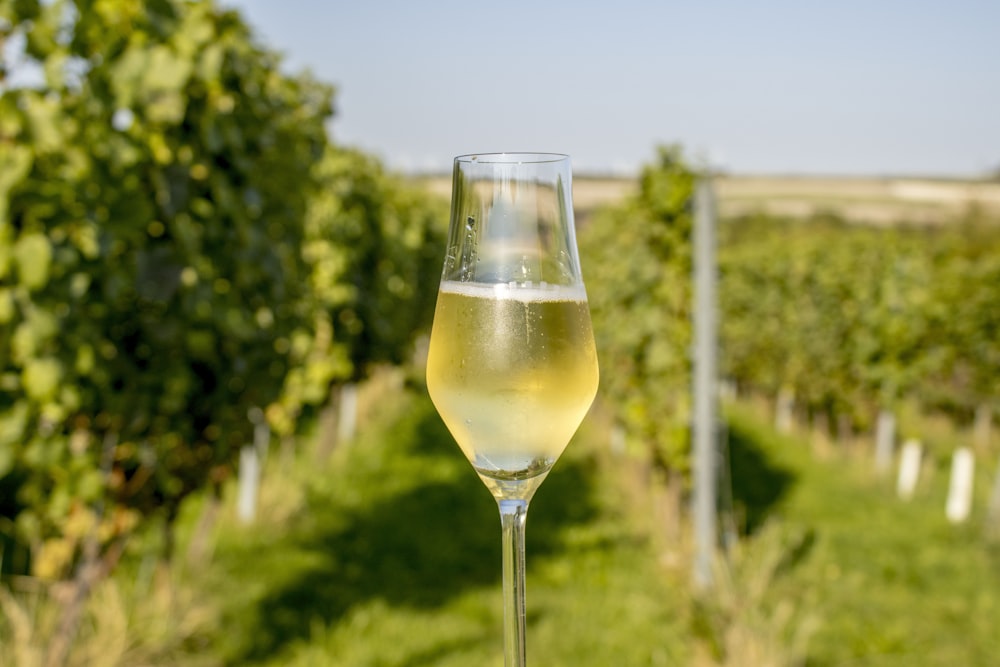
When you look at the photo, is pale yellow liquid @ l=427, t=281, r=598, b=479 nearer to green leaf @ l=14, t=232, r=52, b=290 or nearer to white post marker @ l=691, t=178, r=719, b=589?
green leaf @ l=14, t=232, r=52, b=290

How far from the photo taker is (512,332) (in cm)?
120

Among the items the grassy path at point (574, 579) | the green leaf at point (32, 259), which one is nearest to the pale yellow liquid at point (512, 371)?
the green leaf at point (32, 259)

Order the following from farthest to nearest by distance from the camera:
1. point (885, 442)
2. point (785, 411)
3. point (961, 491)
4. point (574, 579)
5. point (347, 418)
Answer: point (785, 411), point (885, 442), point (347, 418), point (961, 491), point (574, 579)

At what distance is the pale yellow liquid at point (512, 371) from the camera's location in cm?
120

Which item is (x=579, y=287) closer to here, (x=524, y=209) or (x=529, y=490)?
(x=524, y=209)

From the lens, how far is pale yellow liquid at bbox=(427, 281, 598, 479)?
1200mm

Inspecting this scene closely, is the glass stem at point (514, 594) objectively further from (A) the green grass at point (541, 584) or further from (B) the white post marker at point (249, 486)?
(B) the white post marker at point (249, 486)

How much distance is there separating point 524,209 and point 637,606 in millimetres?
5594

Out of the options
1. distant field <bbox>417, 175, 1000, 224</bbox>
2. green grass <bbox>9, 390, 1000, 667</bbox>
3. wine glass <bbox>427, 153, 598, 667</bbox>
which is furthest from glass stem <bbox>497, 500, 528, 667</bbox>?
distant field <bbox>417, 175, 1000, 224</bbox>

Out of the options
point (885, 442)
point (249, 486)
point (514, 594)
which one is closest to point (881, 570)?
point (885, 442)

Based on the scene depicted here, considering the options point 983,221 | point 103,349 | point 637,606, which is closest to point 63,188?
point 103,349

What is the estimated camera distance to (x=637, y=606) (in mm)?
6383

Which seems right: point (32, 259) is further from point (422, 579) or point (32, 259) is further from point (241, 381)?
point (422, 579)

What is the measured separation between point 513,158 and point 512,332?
0.23m
